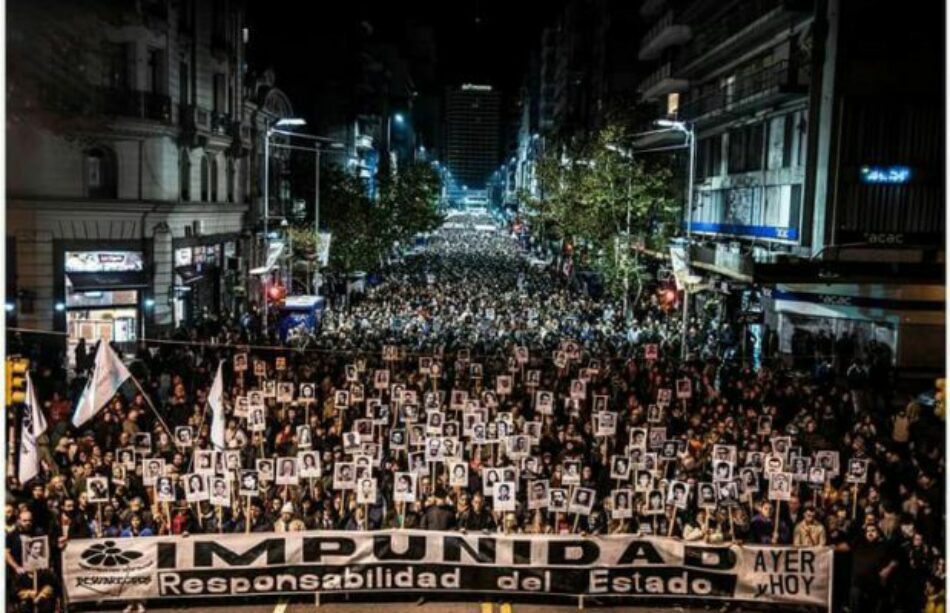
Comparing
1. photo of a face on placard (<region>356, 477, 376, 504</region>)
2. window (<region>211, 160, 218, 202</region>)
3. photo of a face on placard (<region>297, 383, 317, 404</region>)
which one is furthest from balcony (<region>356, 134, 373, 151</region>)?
photo of a face on placard (<region>356, 477, 376, 504</region>)

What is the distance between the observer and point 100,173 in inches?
1257

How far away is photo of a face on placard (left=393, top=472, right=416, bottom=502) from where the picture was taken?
1367 cm

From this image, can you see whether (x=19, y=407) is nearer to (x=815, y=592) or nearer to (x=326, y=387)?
(x=326, y=387)

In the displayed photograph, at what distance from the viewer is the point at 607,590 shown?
40.4 feet

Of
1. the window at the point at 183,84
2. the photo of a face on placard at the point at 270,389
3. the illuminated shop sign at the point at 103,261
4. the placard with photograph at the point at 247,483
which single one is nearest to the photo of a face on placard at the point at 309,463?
the placard with photograph at the point at 247,483

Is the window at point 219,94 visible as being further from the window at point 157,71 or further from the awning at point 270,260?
the awning at point 270,260

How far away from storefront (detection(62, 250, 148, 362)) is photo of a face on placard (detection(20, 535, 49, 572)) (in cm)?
1988

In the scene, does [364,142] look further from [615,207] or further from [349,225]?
[615,207]

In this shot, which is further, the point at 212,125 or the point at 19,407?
the point at 212,125

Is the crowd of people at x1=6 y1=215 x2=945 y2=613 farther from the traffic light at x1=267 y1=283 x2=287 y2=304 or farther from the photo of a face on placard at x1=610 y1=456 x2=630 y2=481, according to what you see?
the traffic light at x1=267 y1=283 x2=287 y2=304

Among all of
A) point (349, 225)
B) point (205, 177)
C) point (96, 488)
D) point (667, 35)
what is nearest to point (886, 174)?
point (667, 35)

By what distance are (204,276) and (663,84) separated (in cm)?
2656

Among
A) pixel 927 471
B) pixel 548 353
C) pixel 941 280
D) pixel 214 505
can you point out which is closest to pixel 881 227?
pixel 941 280

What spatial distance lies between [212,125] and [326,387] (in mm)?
21491
